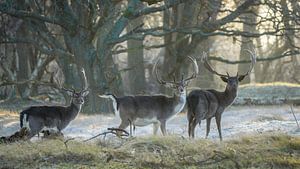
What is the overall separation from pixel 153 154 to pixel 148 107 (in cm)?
434

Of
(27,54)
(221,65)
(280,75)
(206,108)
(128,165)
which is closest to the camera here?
(128,165)

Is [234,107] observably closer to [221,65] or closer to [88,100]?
[88,100]

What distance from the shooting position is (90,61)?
21234 mm

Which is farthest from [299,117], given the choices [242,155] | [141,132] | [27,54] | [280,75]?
[280,75]

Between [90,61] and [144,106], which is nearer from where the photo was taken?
[144,106]

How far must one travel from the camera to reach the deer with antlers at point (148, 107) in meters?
13.3

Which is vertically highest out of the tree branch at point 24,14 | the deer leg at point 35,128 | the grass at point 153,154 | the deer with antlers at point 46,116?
the tree branch at point 24,14

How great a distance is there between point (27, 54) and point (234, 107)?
10.5 meters

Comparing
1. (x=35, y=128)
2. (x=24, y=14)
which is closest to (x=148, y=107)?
(x=35, y=128)

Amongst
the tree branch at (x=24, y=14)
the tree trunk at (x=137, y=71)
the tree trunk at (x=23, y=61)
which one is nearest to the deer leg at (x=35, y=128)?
the tree branch at (x=24, y=14)

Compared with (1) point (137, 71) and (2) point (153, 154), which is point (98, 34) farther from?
(2) point (153, 154)

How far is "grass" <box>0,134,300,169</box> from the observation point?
8859 millimetres

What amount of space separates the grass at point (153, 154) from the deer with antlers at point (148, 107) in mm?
3345

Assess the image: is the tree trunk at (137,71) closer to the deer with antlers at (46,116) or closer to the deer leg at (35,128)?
the deer with antlers at (46,116)
